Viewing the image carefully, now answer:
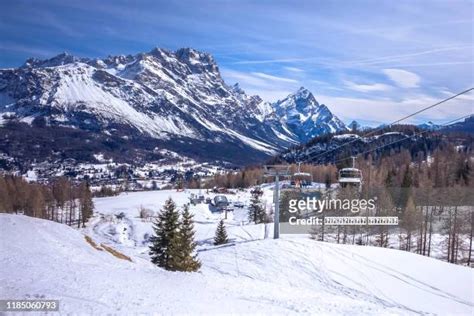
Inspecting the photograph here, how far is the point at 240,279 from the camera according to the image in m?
21.1

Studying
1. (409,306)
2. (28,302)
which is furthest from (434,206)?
(28,302)

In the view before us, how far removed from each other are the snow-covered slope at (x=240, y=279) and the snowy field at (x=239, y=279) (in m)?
0.05

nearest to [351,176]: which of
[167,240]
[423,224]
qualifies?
[423,224]

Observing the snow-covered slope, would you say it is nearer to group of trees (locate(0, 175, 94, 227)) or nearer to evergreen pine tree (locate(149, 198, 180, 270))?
evergreen pine tree (locate(149, 198, 180, 270))

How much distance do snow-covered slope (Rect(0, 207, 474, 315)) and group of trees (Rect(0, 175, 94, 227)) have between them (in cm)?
4678

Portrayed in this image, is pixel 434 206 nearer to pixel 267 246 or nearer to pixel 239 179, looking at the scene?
→ pixel 267 246

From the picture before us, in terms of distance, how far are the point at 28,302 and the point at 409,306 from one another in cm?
1937

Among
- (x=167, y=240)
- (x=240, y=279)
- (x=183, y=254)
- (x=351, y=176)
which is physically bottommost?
(x=183, y=254)

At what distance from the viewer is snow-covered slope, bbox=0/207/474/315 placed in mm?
14078

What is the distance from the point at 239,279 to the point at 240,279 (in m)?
0.07

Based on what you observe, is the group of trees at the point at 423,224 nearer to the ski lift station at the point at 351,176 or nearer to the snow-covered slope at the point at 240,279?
the ski lift station at the point at 351,176

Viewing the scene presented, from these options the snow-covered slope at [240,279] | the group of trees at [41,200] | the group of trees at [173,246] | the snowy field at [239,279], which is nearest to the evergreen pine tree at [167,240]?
the group of trees at [173,246]

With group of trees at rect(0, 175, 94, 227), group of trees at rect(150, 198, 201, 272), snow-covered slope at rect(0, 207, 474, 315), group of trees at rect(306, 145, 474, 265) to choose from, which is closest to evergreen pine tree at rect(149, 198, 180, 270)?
group of trees at rect(150, 198, 201, 272)

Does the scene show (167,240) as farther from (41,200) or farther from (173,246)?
(41,200)
